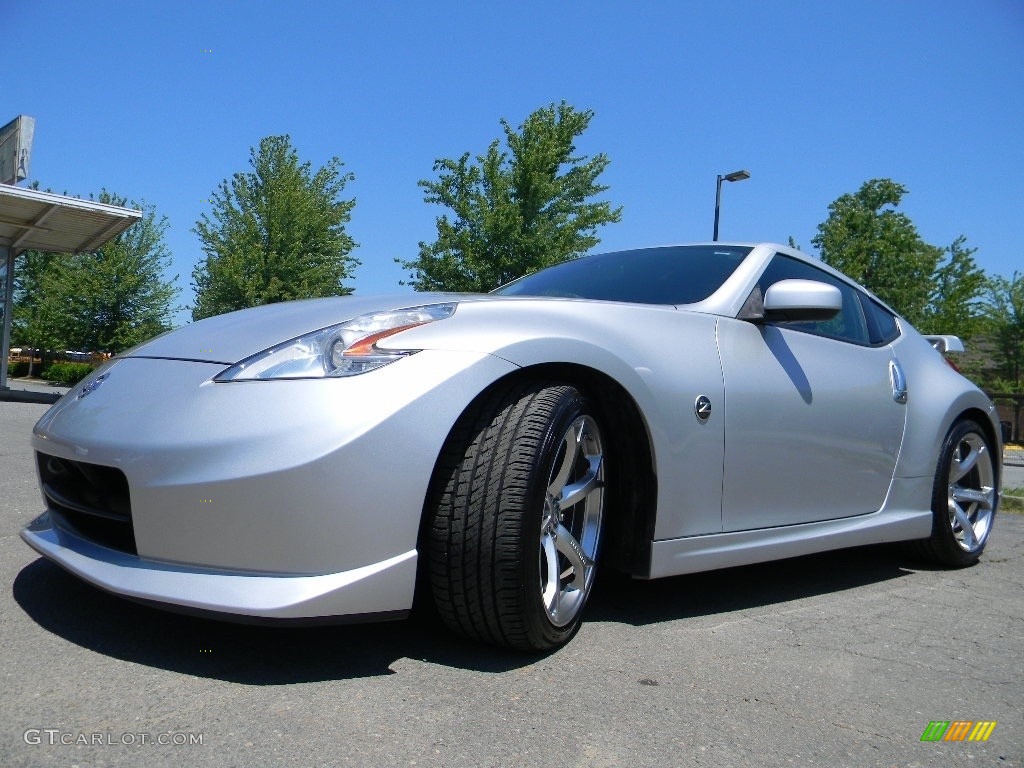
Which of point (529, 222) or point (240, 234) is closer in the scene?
point (529, 222)

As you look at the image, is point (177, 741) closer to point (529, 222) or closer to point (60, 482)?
point (60, 482)

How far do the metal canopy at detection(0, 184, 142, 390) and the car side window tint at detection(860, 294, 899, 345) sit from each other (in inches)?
487

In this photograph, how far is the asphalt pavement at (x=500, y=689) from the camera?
1760mm

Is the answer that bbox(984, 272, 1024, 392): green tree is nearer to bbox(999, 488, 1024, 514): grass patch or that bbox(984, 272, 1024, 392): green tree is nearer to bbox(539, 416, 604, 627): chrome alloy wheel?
bbox(999, 488, 1024, 514): grass patch

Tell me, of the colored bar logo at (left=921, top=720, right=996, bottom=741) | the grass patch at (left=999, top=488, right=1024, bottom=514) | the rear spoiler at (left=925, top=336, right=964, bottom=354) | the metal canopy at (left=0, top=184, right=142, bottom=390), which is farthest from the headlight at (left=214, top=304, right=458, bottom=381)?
the metal canopy at (left=0, top=184, right=142, bottom=390)

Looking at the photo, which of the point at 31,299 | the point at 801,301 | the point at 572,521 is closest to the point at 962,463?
the point at 801,301

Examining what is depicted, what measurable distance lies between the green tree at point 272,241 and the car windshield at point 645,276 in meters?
17.3

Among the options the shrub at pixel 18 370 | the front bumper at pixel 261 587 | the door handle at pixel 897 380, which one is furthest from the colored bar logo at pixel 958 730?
the shrub at pixel 18 370

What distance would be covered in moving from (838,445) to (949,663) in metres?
0.89

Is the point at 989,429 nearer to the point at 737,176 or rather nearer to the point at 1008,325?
the point at 737,176

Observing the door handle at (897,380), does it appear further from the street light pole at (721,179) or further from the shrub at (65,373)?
the shrub at (65,373)

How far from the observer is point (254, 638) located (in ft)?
7.77

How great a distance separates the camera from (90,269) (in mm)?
30141

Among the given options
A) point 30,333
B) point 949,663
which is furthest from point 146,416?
point 30,333
